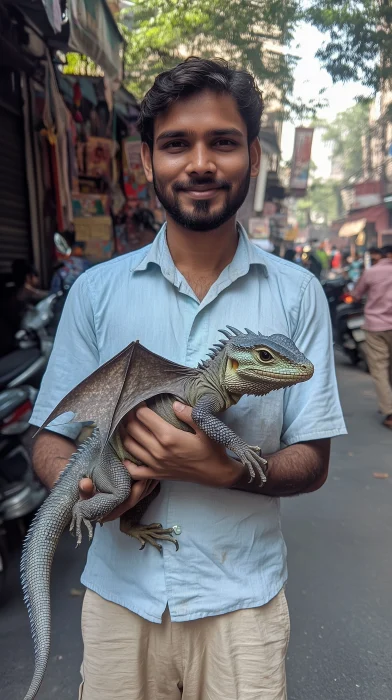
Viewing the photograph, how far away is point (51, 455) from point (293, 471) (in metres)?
0.61

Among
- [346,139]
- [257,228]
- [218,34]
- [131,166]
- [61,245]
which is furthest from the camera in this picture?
[346,139]

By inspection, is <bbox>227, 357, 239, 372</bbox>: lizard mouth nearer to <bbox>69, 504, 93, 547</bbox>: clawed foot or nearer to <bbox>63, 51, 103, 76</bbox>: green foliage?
<bbox>69, 504, 93, 547</bbox>: clawed foot

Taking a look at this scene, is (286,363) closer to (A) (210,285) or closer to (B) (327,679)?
(A) (210,285)

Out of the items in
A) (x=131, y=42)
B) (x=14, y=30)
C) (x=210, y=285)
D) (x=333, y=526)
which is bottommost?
(x=333, y=526)

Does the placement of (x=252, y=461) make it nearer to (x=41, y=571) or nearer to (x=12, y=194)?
(x=41, y=571)

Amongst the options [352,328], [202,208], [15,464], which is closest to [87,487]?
[202,208]

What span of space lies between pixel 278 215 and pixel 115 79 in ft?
72.4

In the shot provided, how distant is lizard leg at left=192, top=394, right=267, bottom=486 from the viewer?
50.6 inches

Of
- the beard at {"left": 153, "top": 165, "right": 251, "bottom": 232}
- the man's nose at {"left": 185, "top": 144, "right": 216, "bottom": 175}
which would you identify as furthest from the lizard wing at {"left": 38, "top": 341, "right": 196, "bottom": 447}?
the man's nose at {"left": 185, "top": 144, "right": 216, "bottom": 175}

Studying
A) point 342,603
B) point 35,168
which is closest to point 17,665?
point 342,603

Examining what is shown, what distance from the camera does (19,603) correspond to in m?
3.41

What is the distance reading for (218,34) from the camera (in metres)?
7.45

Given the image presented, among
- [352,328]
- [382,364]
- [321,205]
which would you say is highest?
[382,364]

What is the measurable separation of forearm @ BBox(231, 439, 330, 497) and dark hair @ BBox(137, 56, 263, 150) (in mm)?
813
